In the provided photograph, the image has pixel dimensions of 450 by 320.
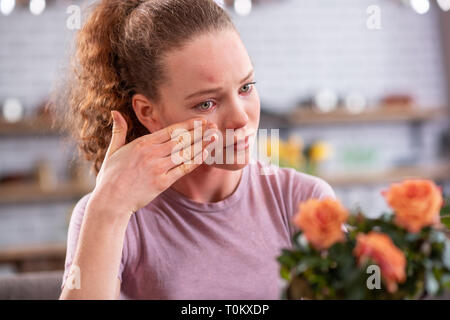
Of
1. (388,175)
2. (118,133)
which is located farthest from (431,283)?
(388,175)

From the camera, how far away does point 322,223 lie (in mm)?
610

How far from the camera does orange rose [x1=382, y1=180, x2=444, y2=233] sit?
596 millimetres

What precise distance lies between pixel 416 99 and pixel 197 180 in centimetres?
361

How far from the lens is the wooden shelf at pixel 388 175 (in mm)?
4047

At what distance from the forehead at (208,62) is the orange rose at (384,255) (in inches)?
16.8

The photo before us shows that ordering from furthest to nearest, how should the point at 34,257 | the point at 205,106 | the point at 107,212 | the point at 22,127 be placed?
the point at 22,127 → the point at 34,257 → the point at 205,106 → the point at 107,212

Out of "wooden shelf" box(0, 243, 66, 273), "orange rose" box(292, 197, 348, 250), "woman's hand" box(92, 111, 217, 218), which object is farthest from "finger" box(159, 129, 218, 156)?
"wooden shelf" box(0, 243, 66, 273)

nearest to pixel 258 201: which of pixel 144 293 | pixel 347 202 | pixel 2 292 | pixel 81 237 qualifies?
pixel 144 293

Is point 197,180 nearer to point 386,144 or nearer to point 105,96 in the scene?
point 105,96

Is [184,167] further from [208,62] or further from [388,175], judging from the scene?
[388,175]

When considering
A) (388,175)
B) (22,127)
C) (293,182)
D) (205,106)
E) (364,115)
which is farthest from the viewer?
(364,115)

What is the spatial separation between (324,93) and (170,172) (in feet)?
11.3

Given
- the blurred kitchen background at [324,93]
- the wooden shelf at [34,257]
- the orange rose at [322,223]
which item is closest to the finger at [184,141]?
the orange rose at [322,223]

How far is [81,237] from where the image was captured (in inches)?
33.8
